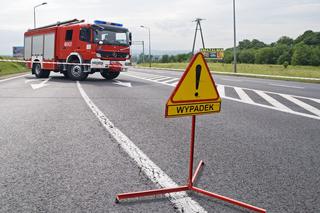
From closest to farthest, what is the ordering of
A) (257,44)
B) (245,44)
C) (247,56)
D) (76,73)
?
1. (76,73)
2. (247,56)
3. (257,44)
4. (245,44)

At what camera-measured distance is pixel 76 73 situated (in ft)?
54.5

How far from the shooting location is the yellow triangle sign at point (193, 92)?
309 cm

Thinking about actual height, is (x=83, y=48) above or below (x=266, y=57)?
below

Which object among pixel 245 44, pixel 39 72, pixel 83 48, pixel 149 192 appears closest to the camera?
pixel 149 192

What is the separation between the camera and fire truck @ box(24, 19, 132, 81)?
15.3m

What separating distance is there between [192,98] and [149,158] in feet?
3.87

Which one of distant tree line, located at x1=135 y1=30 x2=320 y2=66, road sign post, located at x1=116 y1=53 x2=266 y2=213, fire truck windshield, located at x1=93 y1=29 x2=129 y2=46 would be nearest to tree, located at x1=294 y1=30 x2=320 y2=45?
distant tree line, located at x1=135 y1=30 x2=320 y2=66

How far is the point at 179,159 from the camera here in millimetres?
4008

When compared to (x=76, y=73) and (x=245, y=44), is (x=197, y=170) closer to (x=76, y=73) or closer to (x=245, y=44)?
(x=76, y=73)

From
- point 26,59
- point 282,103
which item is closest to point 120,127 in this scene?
point 282,103

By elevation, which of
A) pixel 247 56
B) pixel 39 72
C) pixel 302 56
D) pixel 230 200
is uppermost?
pixel 247 56

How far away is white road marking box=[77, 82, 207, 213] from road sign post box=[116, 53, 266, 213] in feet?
0.51

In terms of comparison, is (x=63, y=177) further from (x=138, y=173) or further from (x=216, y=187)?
(x=216, y=187)

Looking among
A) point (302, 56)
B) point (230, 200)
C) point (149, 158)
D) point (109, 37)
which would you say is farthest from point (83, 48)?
point (302, 56)
